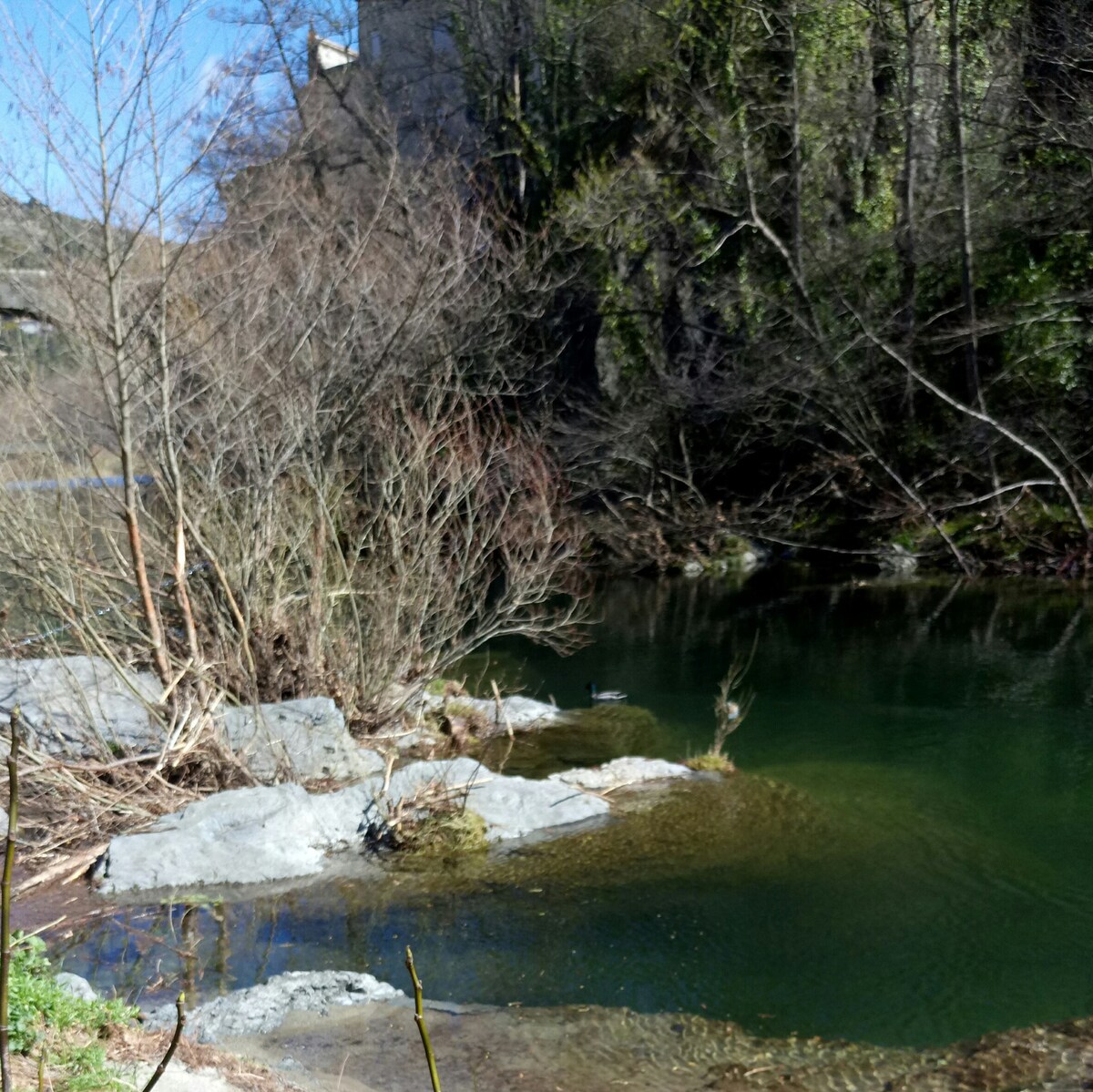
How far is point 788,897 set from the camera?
7480mm

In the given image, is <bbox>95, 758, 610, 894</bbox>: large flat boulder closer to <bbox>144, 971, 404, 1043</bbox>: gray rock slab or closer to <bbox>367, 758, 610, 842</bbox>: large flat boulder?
<bbox>367, 758, 610, 842</bbox>: large flat boulder

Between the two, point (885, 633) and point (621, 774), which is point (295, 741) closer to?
point (621, 774)

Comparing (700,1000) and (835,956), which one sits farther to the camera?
(835,956)

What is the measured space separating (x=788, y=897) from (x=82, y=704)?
16.3ft

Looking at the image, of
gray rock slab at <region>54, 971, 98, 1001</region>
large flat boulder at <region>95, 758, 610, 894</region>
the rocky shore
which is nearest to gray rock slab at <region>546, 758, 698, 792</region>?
the rocky shore

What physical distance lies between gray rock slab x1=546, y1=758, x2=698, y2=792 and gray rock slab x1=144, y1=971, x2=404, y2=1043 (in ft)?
11.2

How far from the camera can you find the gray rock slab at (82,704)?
8789 mm

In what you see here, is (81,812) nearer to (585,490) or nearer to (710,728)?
(710,728)

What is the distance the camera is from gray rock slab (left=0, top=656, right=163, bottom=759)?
28.8 ft

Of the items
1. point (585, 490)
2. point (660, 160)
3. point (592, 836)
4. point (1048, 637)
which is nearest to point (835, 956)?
point (592, 836)

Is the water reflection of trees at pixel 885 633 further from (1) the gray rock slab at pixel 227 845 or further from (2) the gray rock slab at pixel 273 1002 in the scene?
(2) the gray rock slab at pixel 273 1002

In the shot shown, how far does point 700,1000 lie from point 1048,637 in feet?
32.7

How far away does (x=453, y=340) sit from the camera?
1609 centimetres

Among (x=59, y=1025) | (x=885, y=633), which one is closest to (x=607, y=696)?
(x=885, y=633)
